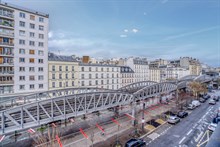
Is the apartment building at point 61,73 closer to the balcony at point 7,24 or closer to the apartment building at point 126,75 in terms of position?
the balcony at point 7,24

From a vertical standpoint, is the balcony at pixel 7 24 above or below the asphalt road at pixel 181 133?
above

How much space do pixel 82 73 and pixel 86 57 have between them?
11.4m

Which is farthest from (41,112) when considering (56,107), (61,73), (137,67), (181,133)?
(137,67)

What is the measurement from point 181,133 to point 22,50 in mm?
45273

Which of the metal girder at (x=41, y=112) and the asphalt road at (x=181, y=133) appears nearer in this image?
the metal girder at (x=41, y=112)

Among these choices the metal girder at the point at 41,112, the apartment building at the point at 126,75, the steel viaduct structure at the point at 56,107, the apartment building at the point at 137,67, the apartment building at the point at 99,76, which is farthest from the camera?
the apartment building at the point at 137,67

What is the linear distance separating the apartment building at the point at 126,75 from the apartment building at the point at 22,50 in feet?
112

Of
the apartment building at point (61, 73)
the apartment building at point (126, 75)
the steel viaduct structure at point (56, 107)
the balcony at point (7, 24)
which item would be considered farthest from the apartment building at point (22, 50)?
the apartment building at point (126, 75)

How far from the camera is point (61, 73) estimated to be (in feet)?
151

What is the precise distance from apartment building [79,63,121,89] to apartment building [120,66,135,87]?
2.31 m

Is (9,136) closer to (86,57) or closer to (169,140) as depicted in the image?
(169,140)

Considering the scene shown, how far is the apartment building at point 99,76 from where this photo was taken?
51.5m

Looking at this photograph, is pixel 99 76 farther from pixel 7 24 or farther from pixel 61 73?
pixel 7 24

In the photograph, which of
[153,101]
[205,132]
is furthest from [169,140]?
[153,101]
